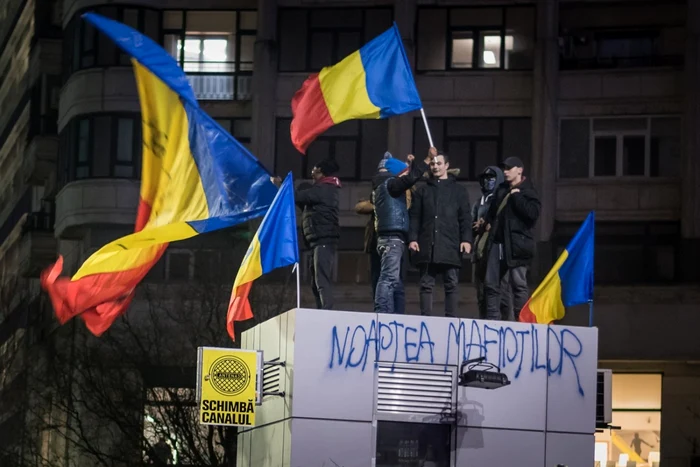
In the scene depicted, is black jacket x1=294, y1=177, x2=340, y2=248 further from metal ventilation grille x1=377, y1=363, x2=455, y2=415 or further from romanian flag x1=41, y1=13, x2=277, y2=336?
metal ventilation grille x1=377, y1=363, x2=455, y2=415

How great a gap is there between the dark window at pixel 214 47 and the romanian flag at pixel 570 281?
988 inches

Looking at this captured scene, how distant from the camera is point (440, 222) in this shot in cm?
2244

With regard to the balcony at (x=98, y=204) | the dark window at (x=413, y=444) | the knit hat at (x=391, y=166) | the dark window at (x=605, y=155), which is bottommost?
the dark window at (x=413, y=444)


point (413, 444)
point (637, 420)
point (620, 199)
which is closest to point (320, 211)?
point (413, 444)

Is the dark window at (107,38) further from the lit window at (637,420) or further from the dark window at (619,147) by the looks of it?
the lit window at (637,420)

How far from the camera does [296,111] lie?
77.7ft

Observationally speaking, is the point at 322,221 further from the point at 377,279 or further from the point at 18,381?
the point at 18,381

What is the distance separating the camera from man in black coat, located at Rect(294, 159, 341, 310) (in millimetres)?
22719

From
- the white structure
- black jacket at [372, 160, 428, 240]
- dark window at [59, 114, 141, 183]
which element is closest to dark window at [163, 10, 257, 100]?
dark window at [59, 114, 141, 183]

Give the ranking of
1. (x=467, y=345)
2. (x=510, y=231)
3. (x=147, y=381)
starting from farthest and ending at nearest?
(x=147, y=381) → (x=510, y=231) → (x=467, y=345)

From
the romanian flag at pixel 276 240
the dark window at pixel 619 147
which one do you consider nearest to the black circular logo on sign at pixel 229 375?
the romanian flag at pixel 276 240

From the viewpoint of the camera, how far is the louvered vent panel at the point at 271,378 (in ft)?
72.9

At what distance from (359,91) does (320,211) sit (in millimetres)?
1815

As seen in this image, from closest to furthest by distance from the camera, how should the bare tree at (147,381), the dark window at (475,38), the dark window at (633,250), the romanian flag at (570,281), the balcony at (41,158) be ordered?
the romanian flag at (570,281) → the bare tree at (147,381) → the dark window at (633,250) → the dark window at (475,38) → the balcony at (41,158)
